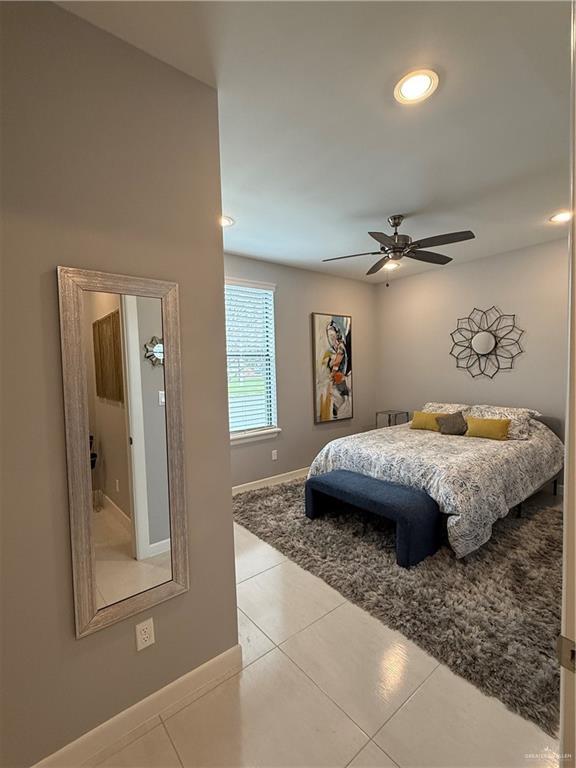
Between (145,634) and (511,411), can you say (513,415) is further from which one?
(145,634)

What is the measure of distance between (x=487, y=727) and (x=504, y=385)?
346 centimetres

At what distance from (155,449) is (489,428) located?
333 centimetres

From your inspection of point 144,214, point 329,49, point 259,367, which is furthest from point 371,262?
point 144,214

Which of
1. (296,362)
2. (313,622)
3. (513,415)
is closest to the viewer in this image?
(313,622)

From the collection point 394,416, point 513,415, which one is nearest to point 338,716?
point 513,415

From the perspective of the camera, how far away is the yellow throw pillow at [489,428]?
3.38 m

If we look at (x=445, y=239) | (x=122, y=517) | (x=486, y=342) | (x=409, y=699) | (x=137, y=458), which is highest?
(x=445, y=239)

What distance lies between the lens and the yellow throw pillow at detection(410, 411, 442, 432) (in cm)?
391

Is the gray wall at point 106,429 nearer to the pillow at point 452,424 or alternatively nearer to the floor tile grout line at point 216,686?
the floor tile grout line at point 216,686

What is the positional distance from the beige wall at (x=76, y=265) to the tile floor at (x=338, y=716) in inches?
8.6

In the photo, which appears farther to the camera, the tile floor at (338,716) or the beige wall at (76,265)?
the tile floor at (338,716)

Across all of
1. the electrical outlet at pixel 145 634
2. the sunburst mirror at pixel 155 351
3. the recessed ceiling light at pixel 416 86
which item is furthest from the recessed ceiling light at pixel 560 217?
the electrical outlet at pixel 145 634

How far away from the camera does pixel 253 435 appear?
3.89 metres

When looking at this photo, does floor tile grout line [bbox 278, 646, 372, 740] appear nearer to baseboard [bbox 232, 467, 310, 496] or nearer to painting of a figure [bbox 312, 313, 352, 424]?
baseboard [bbox 232, 467, 310, 496]
